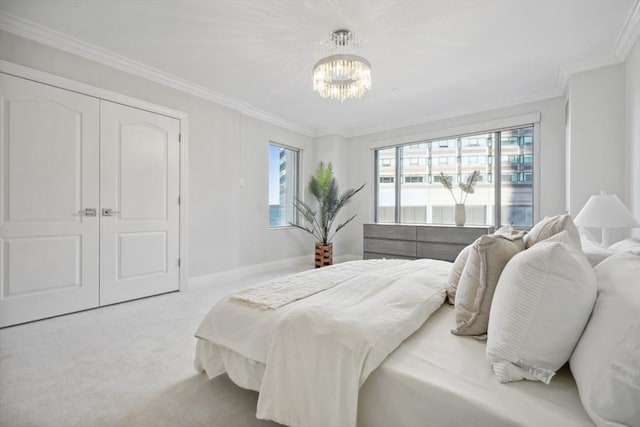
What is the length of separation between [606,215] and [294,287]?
2.22 metres

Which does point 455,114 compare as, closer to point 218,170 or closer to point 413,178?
point 413,178

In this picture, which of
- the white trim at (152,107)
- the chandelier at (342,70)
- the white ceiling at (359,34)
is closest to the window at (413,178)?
the white ceiling at (359,34)

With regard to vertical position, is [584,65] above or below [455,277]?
above

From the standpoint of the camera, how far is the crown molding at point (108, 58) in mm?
2475

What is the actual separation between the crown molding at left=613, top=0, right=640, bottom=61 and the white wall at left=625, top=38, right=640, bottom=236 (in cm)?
5

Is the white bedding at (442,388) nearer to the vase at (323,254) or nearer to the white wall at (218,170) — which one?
the white wall at (218,170)

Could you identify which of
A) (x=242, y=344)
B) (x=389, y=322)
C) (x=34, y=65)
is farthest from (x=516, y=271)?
(x=34, y=65)

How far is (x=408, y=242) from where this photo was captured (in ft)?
15.0

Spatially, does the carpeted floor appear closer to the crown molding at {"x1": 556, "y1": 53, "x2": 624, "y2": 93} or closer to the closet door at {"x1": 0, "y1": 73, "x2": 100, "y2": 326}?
the closet door at {"x1": 0, "y1": 73, "x2": 100, "y2": 326}

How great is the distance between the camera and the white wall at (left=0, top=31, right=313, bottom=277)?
2.99m

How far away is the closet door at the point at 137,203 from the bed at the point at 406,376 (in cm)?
210

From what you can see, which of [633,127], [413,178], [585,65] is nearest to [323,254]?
[413,178]

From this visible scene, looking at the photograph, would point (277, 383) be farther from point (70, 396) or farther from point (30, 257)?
point (30, 257)

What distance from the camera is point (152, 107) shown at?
3.35 metres
